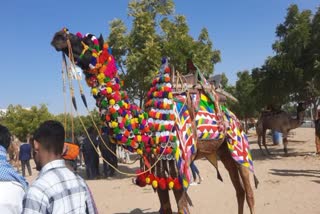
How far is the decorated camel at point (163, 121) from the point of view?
416cm

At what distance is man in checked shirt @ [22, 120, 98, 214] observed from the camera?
6.98 ft

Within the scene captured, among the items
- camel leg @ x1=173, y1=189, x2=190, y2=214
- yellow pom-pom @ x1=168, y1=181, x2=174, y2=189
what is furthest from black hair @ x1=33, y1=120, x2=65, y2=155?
camel leg @ x1=173, y1=189, x2=190, y2=214

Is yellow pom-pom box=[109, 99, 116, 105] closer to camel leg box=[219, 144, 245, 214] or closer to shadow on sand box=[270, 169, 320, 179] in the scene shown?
camel leg box=[219, 144, 245, 214]

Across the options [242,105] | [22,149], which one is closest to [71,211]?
[22,149]

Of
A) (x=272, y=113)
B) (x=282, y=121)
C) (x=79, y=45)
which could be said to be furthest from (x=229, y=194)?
(x=272, y=113)

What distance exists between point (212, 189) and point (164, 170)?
4.79 meters

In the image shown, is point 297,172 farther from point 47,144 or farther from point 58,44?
point 47,144

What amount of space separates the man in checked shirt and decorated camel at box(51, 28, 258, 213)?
1.77 meters

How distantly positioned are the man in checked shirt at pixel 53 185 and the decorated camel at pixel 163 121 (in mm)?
1774

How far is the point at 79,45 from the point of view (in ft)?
13.4

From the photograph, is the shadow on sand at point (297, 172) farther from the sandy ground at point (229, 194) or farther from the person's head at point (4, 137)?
the person's head at point (4, 137)

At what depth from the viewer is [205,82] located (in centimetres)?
598

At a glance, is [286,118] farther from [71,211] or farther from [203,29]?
[71,211]

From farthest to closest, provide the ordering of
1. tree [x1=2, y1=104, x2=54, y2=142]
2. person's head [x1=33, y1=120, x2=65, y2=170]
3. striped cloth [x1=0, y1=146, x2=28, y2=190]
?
tree [x1=2, y1=104, x2=54, y2=142], striped cloth [x1=0, y1=146, x2=28, y2=190], person's head [x1=33, y1=120, x2=65, y2=170]
